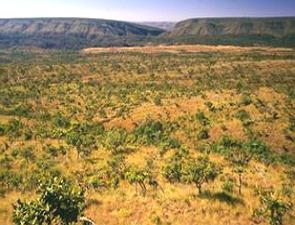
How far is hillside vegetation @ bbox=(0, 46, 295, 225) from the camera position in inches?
715

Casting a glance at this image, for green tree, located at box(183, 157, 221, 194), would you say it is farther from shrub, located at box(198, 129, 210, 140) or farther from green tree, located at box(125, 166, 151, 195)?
shrub, located at box(198, 129, 210, 140)

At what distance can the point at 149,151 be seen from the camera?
98.0 feet

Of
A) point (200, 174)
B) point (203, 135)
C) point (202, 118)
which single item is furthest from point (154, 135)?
point (200, 174)

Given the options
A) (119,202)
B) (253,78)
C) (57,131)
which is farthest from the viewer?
(253,78)

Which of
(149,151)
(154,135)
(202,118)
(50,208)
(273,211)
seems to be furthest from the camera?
(202,118)

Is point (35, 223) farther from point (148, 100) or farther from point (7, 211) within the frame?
point (148, 100)

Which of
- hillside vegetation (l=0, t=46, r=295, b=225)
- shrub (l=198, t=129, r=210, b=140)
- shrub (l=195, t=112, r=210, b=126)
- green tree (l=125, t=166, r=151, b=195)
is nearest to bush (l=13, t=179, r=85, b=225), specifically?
hillside vegetation (l=0, t=46, r=295, b=225)

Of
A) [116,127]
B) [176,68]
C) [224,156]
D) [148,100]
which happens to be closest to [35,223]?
[224,156]

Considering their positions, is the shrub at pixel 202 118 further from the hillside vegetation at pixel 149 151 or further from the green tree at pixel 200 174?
the green tree at pixel 200 174

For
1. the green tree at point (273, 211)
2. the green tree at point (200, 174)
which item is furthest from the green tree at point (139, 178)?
the green tree at point (273, 211)

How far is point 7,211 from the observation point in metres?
18.4

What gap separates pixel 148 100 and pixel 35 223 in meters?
37.0

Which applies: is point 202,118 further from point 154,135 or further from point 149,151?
point 149,151

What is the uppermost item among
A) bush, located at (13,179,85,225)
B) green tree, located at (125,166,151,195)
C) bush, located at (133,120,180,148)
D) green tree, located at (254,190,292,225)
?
bush, located at (13,179,85,225)
